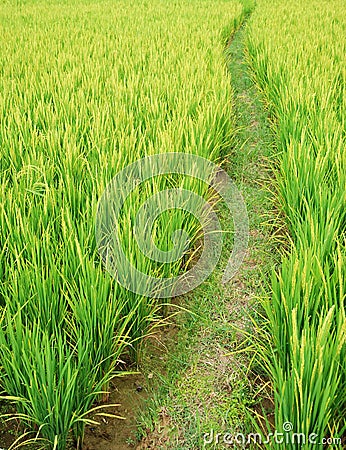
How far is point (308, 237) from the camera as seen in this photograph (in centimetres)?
155

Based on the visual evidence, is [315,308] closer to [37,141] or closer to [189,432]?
[189,432]

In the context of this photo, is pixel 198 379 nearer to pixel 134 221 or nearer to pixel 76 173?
pixel 134 221

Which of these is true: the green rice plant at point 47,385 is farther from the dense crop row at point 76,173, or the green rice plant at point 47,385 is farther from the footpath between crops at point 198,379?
the footpath between crops at point 198,379

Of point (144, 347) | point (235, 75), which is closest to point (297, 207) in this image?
point (144, 347)

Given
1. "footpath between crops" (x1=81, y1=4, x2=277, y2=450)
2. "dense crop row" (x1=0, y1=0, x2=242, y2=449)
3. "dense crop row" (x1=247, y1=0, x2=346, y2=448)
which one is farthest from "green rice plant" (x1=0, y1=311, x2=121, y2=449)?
"dense crop row" (x1=247, y1=0, x2=346, y2=448)

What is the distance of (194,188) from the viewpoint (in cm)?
191

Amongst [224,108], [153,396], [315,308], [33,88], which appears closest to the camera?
[315,308]

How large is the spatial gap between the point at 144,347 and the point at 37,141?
1.12 m

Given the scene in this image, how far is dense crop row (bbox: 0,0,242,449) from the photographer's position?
1.11m

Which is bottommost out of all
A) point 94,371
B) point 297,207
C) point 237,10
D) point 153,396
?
point 153,396

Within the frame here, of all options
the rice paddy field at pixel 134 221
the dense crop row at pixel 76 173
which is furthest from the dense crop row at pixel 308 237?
the dense crop row at pixel 76 173

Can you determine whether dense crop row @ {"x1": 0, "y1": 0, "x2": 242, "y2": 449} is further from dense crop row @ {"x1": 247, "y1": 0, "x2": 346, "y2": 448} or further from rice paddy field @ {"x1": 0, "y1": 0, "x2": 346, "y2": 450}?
dense crop row @ {"x1": 247, "y1": 0, "x2": 346, "y2": 448}

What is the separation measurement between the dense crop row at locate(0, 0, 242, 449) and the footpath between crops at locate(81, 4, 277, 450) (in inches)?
3.8

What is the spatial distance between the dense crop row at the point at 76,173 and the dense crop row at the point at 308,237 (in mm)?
387
